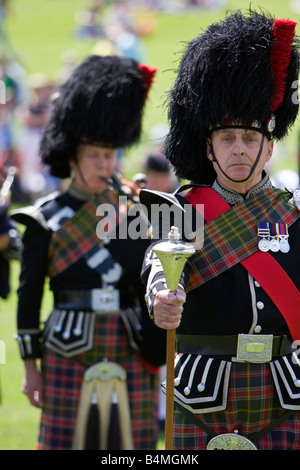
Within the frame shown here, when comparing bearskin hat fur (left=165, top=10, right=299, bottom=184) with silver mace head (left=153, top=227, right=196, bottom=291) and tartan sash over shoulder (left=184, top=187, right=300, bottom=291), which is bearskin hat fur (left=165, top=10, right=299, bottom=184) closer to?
tartan sash over shoulder (left=184, top=187, right=300, bottom=291)

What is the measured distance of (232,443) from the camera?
11.1 feet

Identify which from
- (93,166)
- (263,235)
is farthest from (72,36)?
(263,235)

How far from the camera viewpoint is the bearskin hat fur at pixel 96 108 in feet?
16.5

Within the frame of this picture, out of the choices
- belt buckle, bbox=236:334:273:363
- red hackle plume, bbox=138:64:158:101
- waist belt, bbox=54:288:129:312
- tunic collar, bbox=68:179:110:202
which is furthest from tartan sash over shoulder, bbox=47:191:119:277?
belt buckle, bbox=236:334:273:363

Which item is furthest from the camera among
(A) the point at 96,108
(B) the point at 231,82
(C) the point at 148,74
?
(C) the point at 148,74

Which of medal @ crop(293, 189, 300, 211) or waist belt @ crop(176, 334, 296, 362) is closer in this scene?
waist belt @ crop(176, 334, 296, 362)

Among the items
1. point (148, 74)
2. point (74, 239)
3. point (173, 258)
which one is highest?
point (148, 74)

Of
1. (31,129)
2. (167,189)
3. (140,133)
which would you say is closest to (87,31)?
(31,129)

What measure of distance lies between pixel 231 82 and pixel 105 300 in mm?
1605

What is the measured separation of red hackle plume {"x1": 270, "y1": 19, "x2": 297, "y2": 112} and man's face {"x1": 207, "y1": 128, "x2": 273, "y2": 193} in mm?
171

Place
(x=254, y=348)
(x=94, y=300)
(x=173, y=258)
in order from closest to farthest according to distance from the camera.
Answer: (x=173, y=258), (x=254, y=348), (x=94, y=300)

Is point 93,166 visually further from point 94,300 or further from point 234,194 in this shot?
point 234,194

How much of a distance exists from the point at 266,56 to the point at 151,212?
2.38 feet

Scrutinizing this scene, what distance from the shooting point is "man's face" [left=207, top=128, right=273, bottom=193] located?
3.45 meters
